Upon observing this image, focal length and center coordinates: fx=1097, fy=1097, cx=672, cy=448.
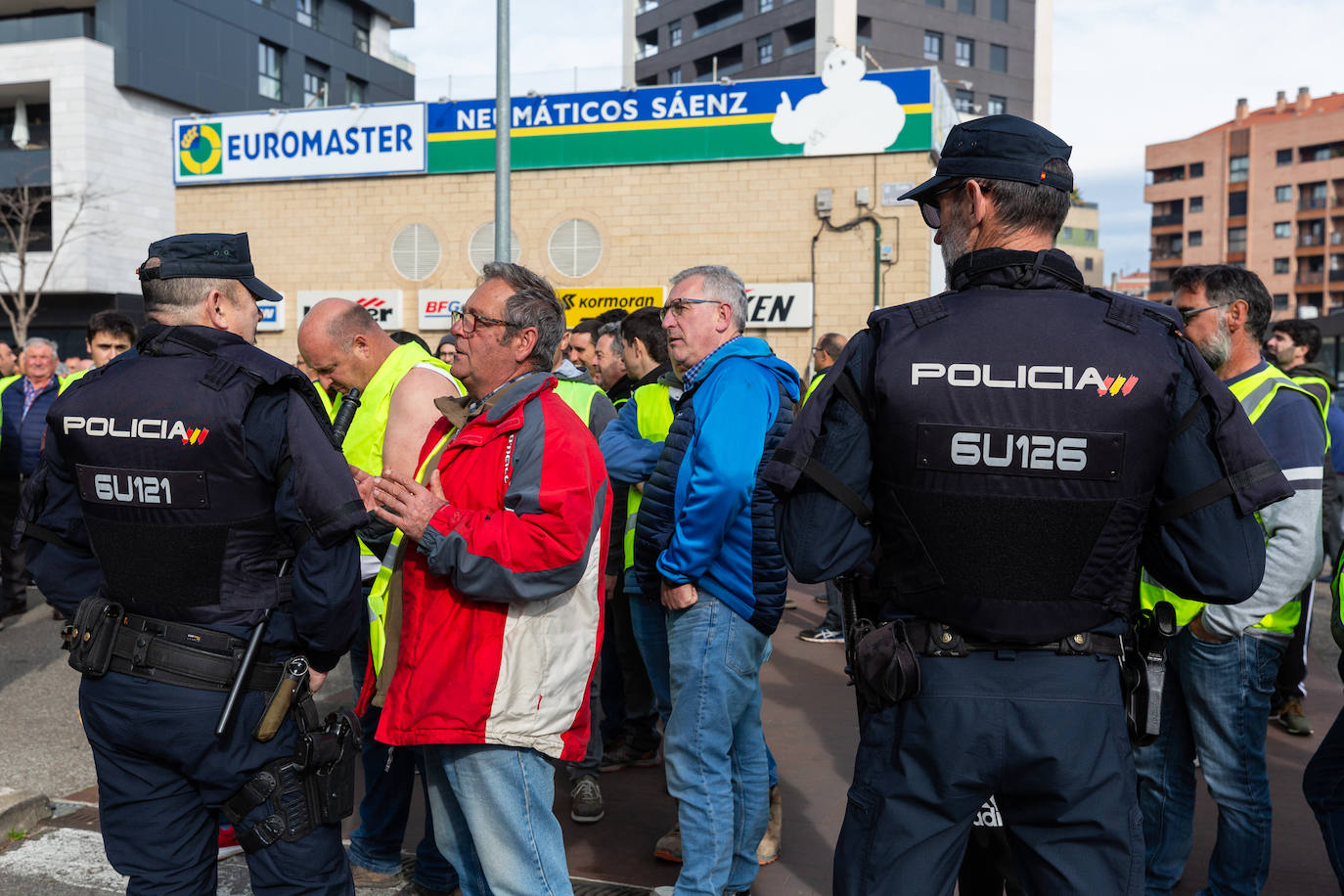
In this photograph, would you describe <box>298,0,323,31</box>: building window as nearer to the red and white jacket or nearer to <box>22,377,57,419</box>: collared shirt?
<box>22,377,57,419</box>: collared shirt

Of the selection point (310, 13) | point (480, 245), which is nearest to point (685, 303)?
point (480, 245)

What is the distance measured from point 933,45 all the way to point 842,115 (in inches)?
1527

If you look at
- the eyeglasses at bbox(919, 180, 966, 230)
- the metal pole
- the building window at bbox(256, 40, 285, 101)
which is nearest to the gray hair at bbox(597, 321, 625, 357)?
the eyeglasses at bbox(919, 180, 966, 230)

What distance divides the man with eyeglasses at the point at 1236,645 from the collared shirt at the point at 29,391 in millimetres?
8744

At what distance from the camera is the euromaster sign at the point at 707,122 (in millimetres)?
19000

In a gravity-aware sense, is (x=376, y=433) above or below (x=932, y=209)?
below

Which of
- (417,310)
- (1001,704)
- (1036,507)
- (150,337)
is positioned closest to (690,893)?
(1001,704)

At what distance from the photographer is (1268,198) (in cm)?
8394

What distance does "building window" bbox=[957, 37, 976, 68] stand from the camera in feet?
181

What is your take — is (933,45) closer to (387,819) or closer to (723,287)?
(723,287)

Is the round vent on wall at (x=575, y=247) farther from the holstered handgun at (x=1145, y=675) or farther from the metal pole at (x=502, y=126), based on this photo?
the holstered handgun at (x=1145, y=675)

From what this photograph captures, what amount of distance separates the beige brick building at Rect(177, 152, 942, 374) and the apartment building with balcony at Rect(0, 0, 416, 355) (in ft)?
34.4

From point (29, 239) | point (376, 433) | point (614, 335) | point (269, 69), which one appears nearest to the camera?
point (376, 433)

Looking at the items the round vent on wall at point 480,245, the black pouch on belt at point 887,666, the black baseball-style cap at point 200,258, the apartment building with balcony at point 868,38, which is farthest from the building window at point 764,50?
the black pouch on belt at point 887,666
